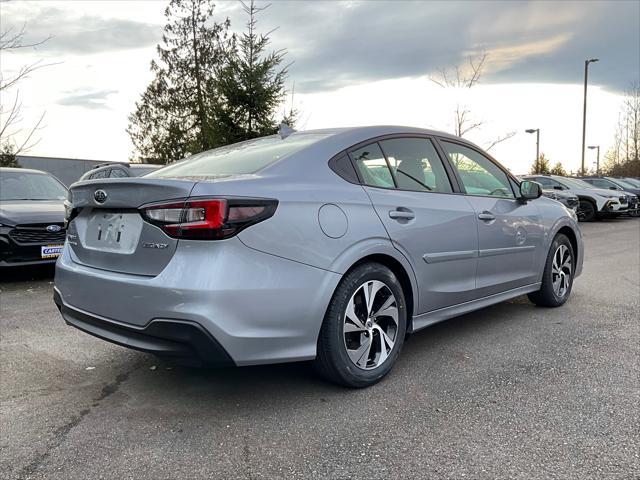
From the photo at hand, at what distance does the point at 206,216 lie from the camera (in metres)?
2.47

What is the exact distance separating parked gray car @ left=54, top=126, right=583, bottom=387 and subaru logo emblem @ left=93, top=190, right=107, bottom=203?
2 centimetres

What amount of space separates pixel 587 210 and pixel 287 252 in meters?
16.9

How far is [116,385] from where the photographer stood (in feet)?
10.4

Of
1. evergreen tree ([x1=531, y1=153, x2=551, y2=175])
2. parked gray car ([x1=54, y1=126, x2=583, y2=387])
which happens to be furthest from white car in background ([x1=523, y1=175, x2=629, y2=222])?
evergreen tree ([x1=531, y1=153, x2=551, y2=175])

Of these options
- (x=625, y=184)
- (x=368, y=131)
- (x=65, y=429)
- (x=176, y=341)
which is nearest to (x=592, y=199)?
(x=625, y=184)

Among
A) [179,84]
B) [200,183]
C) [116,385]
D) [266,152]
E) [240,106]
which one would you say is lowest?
[116,385]

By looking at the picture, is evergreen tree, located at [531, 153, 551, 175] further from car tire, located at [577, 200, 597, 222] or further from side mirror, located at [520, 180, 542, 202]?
side mirror, located at [520, 180, 542, 202]

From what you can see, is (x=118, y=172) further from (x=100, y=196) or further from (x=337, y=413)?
(x=337, y=413)

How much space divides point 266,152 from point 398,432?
5.85ft

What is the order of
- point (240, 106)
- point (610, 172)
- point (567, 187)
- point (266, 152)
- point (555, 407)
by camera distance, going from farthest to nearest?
point (610, 172), point (567, 187), point (240, 106), point (266, 152), point (555, 407)

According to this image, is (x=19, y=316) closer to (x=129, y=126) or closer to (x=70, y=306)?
(x=70, y=306)

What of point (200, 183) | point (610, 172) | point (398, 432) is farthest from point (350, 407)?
point (610, 172)

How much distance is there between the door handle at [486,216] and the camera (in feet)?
12.9

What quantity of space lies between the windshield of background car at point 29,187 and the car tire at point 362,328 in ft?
20.0
